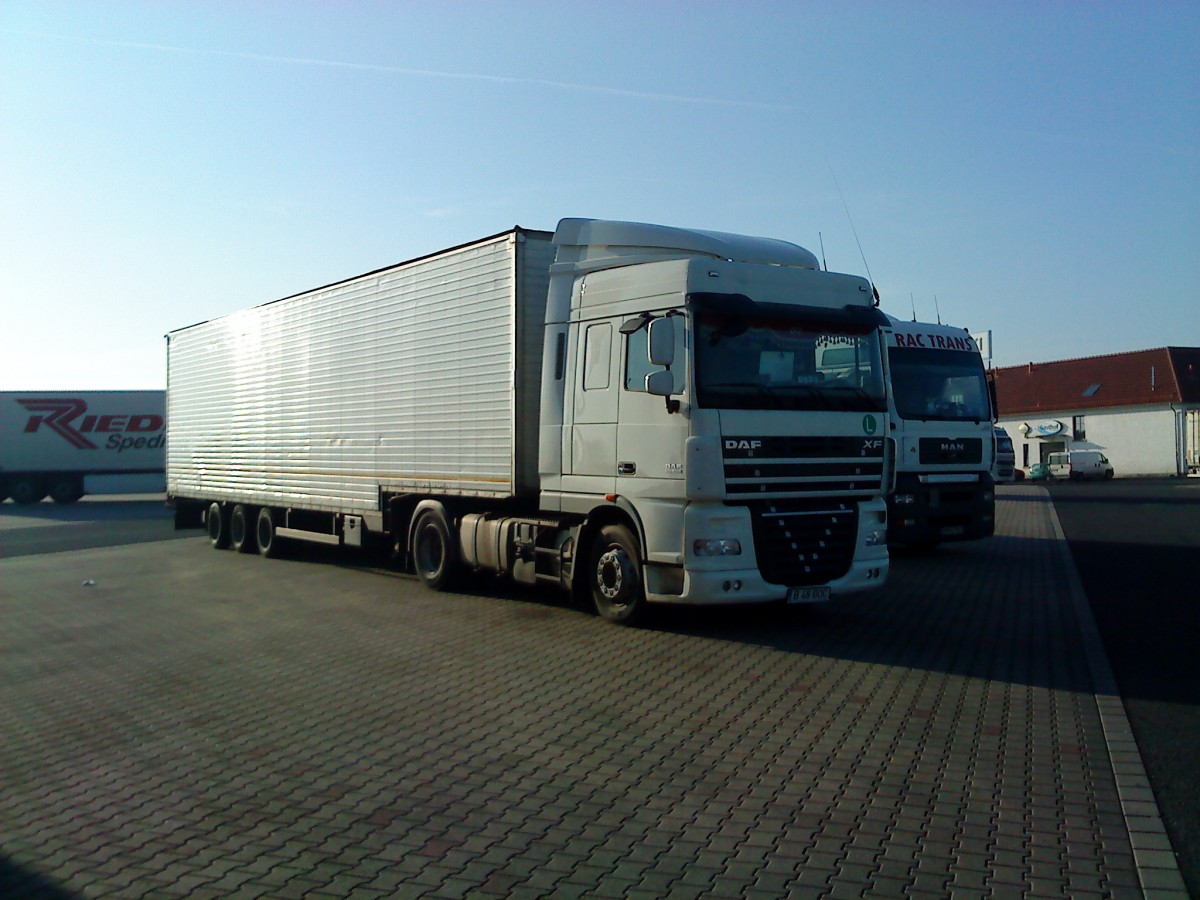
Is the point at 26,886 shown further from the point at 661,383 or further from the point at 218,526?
the point at 218,526

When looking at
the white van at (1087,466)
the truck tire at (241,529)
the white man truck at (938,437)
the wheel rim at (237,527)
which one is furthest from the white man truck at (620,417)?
the white van at (1087,466)

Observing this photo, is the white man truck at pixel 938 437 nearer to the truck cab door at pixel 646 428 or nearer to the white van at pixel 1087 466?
the truck cab door at pixel 646 428

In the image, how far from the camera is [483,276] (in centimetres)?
1192

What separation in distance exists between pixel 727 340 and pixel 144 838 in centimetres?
610

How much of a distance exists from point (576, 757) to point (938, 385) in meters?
11.9

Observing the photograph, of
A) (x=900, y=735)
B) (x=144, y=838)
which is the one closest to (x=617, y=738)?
(x=900, y=735)

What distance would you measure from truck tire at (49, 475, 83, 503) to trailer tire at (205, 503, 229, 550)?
84.4 ft

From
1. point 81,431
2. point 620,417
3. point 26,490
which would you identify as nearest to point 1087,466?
point 81,431

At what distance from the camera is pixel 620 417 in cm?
997

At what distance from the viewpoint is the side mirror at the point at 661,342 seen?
9.05 meters

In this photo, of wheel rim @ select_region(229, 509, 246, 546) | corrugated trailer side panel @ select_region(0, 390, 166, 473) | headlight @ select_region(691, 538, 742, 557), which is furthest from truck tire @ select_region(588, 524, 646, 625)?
corrugated trailer side panel @ select_region(0, 390, 166, 473)

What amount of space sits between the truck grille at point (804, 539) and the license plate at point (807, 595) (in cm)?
7

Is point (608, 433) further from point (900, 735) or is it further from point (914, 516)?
point (914, 516)

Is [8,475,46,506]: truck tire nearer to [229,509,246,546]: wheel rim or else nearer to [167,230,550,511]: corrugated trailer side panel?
[167,230,550,511]: corrugated trailer side panel
